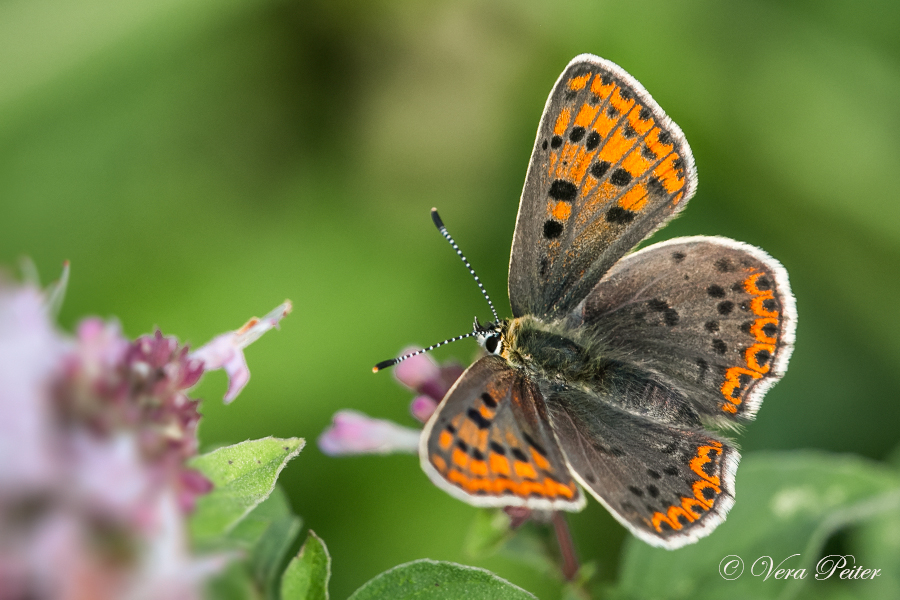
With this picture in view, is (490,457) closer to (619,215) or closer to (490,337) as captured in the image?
(490,337)

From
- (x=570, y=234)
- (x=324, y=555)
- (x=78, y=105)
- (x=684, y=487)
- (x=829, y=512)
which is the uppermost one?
(x=78, y=105)

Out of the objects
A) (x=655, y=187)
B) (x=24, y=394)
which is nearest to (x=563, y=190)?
(x=655, y=187)

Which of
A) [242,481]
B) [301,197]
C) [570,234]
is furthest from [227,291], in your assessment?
[242,481]

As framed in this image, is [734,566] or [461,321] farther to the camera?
[461,321]

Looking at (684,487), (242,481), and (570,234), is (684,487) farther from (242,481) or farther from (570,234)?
(242,481)

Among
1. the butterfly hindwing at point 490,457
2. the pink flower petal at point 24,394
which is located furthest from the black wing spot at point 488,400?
the pink flower petal at point 24,394

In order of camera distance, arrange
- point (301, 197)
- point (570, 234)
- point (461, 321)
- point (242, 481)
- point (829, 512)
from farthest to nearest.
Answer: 1. point (301, 197)
2. point (461, 321)
3. point (829, 512)
4. point (570, 234)
5. point (242, 481)

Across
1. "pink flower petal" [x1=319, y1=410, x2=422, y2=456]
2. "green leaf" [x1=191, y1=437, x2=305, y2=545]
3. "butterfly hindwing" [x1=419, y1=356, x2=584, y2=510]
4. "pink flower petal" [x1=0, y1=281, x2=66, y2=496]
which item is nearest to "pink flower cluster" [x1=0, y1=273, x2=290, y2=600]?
"pink flower petal" [x1=0, y1=281, x2=66, y2=496]

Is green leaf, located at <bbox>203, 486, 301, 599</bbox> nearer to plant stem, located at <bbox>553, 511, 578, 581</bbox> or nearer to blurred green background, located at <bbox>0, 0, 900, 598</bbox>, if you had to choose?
plant stem, located at <bbox>553, 511, 578, 581</bbox>
